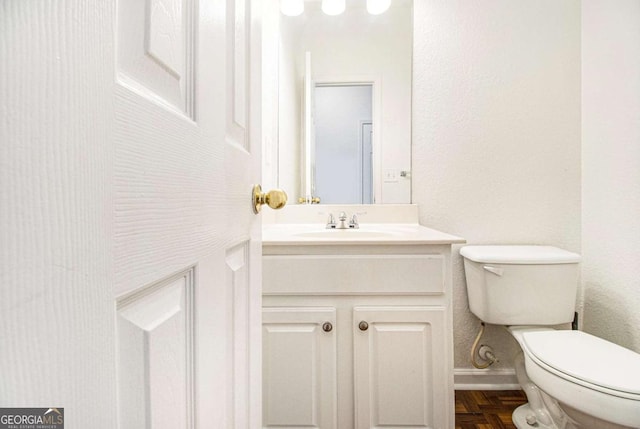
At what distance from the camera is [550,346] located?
1.08 metres

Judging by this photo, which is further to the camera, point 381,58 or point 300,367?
point 381,58

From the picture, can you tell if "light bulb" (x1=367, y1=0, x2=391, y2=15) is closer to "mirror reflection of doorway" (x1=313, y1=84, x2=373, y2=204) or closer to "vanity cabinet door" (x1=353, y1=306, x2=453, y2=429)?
"mirror reflection of doorway" (x1=313, y1=84, x2=373, y2=204)

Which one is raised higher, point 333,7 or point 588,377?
point 333,7

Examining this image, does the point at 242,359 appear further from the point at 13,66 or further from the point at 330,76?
the point at 330,76

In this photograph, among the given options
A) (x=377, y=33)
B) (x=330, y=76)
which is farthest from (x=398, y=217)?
(x=377, y=33)

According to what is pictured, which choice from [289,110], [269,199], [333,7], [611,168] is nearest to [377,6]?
[333,7]

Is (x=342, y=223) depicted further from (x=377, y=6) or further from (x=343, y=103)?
(x=377, y=6)

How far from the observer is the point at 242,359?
558 mm

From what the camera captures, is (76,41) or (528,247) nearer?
(76,41)

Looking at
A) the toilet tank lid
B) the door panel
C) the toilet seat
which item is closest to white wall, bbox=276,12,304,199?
the toilet tank lid

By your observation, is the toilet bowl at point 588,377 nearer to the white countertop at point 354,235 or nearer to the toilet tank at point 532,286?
the toilet tank at point 532,286

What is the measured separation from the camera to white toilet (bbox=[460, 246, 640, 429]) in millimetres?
877

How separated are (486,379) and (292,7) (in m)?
2.01

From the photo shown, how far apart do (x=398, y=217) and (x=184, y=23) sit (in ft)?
4.52
